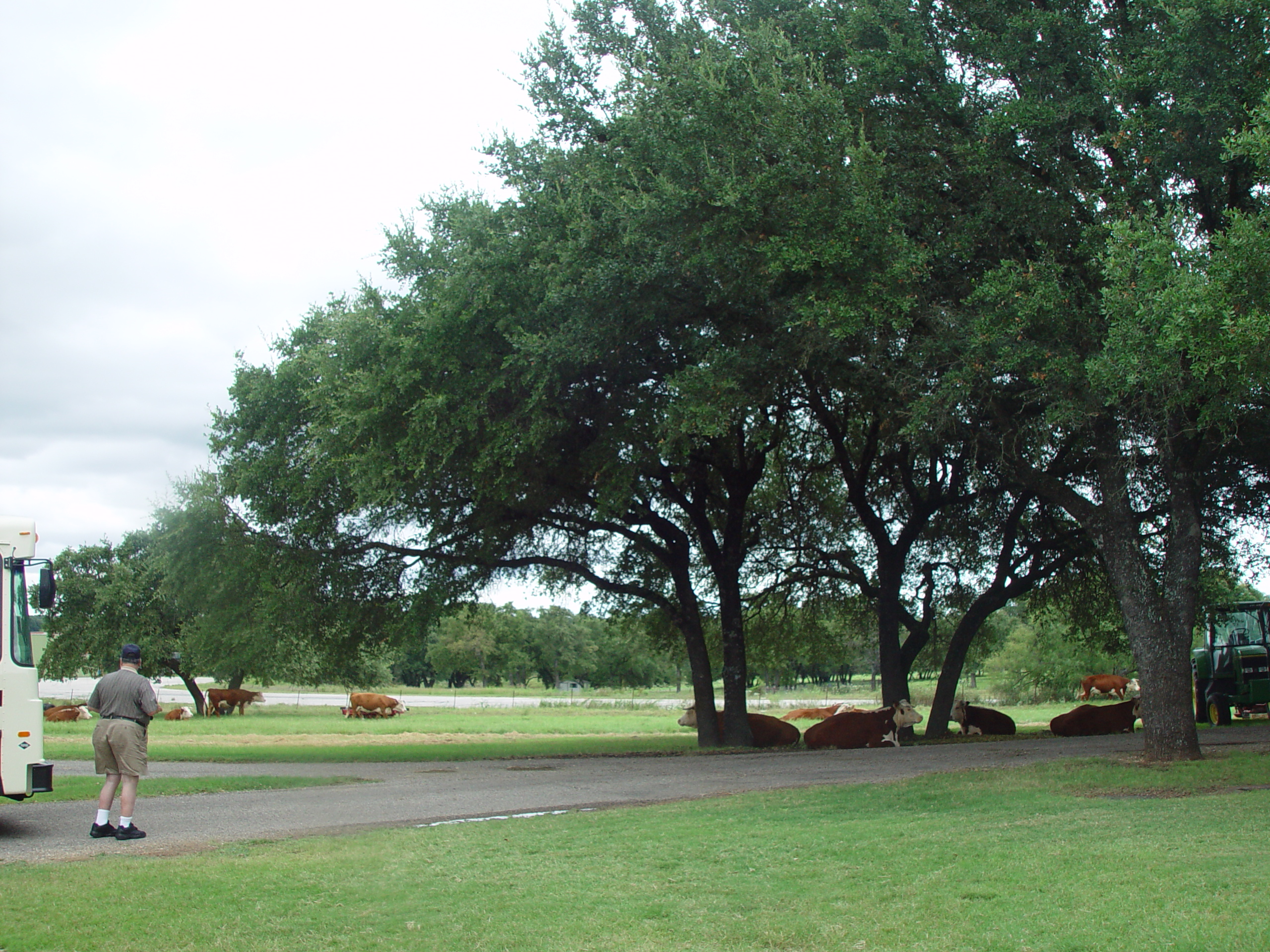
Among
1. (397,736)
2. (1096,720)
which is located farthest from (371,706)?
(1096,720)

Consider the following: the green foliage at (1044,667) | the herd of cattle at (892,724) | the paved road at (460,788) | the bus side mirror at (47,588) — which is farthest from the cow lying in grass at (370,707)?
the bus side mirror at (47,588)

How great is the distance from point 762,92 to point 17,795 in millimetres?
12217

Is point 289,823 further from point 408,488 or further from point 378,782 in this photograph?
point 408,488

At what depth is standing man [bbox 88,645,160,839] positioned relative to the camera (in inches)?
408

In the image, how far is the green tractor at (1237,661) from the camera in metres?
28.2

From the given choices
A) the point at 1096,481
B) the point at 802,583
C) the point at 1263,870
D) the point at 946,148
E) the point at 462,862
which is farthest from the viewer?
the point at 802,583

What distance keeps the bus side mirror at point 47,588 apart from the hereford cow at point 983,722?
22673 millimetres

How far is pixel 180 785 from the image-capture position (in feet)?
50.2

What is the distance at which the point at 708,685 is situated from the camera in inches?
950

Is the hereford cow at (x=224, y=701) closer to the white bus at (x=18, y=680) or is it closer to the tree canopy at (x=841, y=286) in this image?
the tree canopy at (x=841, y=286)

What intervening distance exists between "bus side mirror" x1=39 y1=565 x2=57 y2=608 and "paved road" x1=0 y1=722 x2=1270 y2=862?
2288 mm

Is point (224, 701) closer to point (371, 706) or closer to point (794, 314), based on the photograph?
point (371, 706)

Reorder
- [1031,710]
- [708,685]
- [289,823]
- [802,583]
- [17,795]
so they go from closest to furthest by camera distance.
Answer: [17,795] → [289,823] → [708,685] → [802,583] → [1031,710]

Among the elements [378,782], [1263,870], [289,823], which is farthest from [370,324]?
[1263,870]
